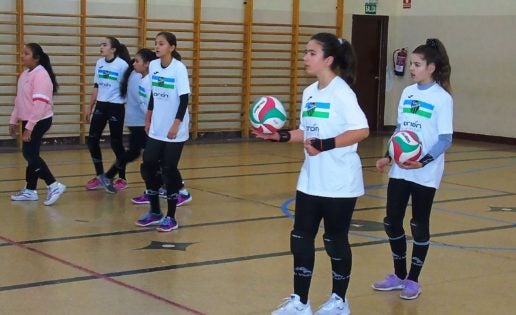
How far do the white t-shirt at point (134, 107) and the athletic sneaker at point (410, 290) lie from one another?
4.13 meters

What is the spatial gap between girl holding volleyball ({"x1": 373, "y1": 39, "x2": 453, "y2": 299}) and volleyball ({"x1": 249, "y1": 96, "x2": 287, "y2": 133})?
78 cm

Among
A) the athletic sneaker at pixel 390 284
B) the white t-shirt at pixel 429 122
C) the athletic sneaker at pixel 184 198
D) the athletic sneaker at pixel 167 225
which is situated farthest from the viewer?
the athletic sneaker at pixel 184 198

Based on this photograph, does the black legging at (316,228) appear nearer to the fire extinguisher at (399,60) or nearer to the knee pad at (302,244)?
the knee pad at (302,244)

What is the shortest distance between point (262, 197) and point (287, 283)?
3548mm

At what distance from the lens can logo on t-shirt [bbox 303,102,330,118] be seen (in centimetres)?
473

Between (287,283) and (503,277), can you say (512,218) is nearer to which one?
(503,277)

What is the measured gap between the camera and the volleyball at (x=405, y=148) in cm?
515

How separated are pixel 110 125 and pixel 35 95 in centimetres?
142

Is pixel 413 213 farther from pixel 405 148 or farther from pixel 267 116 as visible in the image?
pixel 267 116

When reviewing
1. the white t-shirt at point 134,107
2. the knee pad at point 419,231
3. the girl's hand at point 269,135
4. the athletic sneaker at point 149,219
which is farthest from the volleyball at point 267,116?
the white t-shirt at point 134,107

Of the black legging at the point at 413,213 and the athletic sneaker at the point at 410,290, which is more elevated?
the black legging at the point at 413,213

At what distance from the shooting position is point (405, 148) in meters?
5.14

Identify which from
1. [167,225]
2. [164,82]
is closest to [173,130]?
[164,82]

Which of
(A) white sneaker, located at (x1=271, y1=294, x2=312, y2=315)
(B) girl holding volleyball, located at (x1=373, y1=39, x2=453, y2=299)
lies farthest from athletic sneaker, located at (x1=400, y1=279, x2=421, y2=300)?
(A) white sneaker, located at (x1=271, y1=294, x2=312, y2=315)
